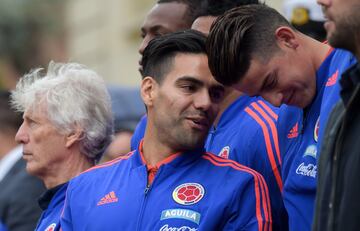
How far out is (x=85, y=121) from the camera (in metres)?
6.69

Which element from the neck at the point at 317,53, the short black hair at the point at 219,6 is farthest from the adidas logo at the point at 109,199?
the short black hair at the point at 219,6

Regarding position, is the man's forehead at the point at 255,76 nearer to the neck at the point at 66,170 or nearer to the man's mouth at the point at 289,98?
the man's mouth at the point at 289,98

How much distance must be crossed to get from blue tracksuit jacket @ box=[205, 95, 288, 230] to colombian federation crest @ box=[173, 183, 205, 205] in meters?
0.42

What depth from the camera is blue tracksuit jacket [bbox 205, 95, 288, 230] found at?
6090mm

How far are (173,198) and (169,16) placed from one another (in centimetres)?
163

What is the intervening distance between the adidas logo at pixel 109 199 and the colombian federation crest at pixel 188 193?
0.32 metres

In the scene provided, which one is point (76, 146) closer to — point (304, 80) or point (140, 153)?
point (140, 153)

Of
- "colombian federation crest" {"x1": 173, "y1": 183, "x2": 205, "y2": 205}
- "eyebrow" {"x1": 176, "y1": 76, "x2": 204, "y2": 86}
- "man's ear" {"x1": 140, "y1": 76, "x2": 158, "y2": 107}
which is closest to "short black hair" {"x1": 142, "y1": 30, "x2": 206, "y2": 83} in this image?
"man's ear" {"x1": 140, "y1": 76, "x2": 158, "y2": 107}

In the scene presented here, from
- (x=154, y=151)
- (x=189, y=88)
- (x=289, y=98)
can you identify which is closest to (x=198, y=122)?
(x=189, y=88)

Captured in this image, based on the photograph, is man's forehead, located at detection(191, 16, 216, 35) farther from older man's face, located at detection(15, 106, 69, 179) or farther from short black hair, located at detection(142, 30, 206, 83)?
older man's face, located at detection(15, 106, 69, 179)

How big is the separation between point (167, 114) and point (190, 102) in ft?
0.46

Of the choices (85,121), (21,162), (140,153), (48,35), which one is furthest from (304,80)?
(48,35)

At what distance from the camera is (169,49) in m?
5.95

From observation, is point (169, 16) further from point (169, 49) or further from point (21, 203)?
point (21, 203)
